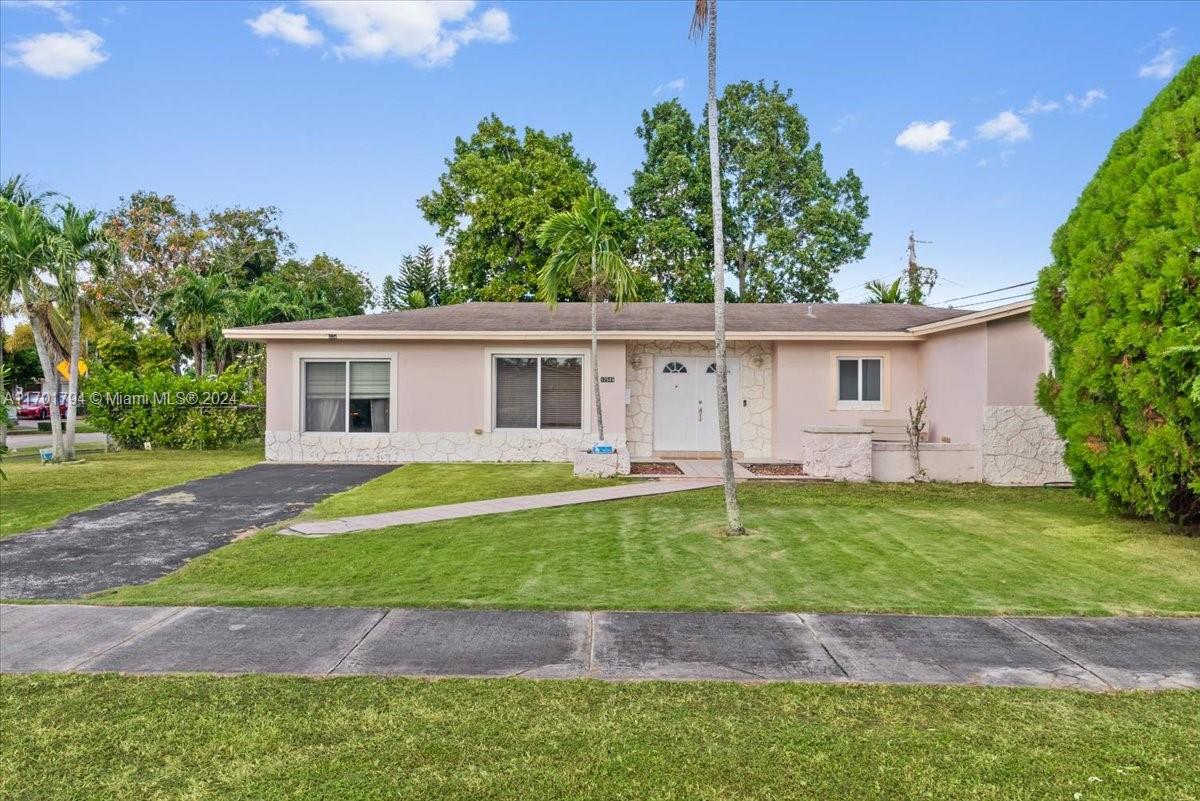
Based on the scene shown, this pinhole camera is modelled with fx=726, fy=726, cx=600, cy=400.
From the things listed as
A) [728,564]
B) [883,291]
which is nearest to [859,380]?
[728,564]

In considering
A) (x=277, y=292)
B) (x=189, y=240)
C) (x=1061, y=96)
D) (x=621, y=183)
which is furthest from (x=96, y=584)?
(x=189, y=240)

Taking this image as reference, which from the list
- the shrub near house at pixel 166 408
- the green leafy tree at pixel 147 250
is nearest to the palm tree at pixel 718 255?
the shrub near house at pixel 166 408

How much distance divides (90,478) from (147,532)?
5.93 metres

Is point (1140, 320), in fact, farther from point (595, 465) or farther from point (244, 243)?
point (244, 243)

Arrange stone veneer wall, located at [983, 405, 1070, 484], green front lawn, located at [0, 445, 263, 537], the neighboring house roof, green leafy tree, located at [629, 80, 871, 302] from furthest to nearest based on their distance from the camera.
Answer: green leafy tree, located at [629, 80, 871, 302] < the neighboring house roof < stone veneer wall, located at [983, 405, 1070, 484] < green front lawn, located at [0, 445, 263, 537]

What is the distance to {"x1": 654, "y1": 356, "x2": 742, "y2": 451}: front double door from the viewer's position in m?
15.9

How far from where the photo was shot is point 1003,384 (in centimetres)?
1215

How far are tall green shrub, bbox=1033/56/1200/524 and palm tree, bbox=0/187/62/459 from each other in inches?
690

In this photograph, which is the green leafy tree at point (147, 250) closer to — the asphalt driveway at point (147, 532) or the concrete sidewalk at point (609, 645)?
the asphalt driveway at point (147, 532)

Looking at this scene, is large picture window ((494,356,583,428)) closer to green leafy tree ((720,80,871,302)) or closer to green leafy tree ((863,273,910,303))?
green leafy tree ((863,273,910,303))

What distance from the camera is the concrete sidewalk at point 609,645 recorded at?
13.3ft

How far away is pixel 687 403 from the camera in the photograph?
15.9 meters

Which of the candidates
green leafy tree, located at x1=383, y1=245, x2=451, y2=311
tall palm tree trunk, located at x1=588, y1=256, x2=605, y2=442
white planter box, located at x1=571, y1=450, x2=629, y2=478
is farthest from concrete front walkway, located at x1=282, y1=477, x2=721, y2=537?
green leafy tree, located at x1=383, y1=245, x2=451, y2=311

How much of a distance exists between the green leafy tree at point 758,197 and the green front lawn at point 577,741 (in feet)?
89.2
